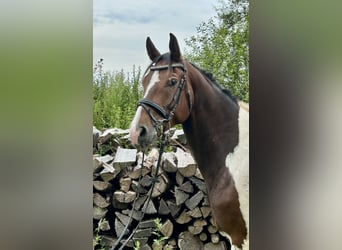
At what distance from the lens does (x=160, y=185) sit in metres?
2.28

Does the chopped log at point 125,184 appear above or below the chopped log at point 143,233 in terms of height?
above

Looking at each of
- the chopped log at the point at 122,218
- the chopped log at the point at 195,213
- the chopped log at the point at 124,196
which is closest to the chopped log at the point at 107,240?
the chopped log at the point at 122,218

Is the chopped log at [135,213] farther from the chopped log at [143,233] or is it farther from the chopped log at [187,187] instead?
the chopped log at [187,187]

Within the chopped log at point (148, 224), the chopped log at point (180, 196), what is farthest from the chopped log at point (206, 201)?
the chopped log at point (148, 224)

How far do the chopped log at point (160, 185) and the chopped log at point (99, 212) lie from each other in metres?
0.30

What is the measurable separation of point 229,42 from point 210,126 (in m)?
0.50

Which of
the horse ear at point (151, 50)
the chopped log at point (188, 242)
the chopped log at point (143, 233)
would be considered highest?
the horse ear at point (151, 50)

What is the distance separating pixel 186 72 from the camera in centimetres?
226

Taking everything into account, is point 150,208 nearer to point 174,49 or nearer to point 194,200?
point 194,200

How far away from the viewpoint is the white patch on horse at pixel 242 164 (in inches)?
89.8

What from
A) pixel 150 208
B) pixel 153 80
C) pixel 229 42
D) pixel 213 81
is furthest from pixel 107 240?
pixel 229 42
